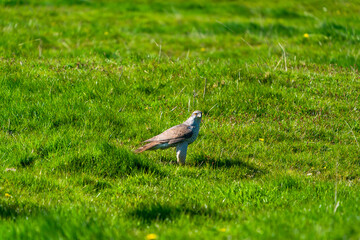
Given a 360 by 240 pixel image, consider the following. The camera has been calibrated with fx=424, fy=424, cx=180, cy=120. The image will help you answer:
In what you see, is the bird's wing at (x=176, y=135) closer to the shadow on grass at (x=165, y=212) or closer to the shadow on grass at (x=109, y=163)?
the shadow on grass at (x=109, y=163)

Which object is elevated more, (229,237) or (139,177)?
(229,237)

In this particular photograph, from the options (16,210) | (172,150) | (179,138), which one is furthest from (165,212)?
(172,150)

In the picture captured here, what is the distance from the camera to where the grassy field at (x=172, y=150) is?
452cm

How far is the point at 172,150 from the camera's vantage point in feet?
24.7

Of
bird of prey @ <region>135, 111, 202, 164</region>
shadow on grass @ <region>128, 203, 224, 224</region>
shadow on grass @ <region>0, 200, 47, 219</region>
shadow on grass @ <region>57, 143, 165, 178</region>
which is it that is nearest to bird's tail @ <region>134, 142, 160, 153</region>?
bird of prey @ <region>135, 111, 202, 164</region>

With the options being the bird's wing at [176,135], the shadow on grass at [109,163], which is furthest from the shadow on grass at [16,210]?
the bird's wing at [176,135]

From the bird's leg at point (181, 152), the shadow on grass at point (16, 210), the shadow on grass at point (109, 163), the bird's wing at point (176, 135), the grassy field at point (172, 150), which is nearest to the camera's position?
the grassy field at point (172, 150)

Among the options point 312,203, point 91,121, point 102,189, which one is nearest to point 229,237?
point 312,203

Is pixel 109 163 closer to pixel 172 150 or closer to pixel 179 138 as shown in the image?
pixel 179 138

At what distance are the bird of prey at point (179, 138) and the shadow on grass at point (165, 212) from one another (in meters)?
1.57

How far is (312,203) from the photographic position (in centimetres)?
521

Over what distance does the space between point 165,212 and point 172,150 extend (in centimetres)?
268

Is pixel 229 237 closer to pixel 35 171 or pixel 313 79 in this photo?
pixel 35 171

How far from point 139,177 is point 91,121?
6.36 feet
